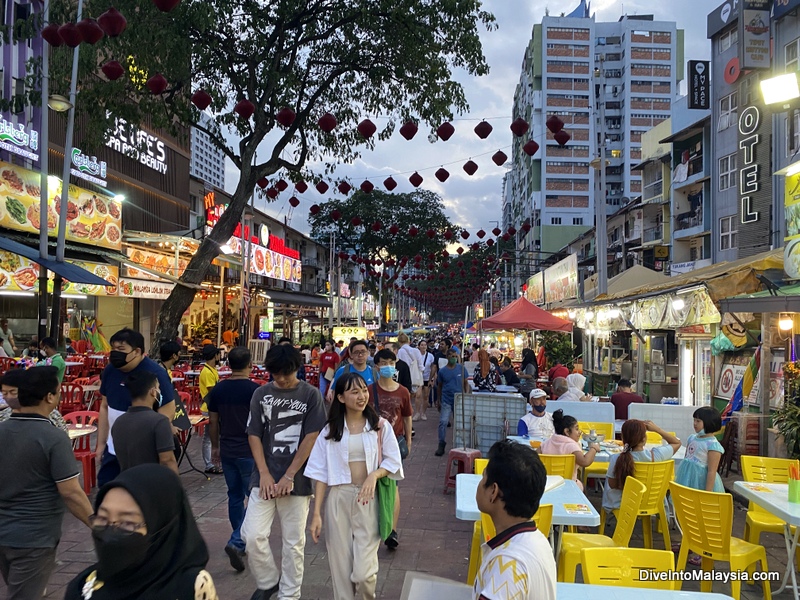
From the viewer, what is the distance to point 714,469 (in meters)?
5.37

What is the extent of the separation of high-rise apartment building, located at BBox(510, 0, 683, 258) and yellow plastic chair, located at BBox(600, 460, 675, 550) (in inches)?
2265

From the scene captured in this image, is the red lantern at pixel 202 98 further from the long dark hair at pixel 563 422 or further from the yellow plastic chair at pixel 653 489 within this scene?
the yellow plastic chair at pixel 653 489

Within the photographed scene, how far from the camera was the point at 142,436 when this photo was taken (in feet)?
12.7

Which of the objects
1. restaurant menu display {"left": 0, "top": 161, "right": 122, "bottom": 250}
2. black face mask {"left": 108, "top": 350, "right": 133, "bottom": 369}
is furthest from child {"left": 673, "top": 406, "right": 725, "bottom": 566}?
restaurant menu display {"left": 0, "top": 161, "right": 122, "bottom": 250}

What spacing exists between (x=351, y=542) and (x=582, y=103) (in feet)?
Result: 217

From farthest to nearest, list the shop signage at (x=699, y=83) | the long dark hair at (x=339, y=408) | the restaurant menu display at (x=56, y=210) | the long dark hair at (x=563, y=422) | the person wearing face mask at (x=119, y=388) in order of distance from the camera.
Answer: the shop signage at (x=699, y=83)
the restaurant menu display at (x=56, y=210)
the long dark hair at (x=563, y=422)
the person wearing face mask at (x=119, y=388)
the long dark hair at (x=339, y=408)

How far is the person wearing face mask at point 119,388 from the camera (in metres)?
4.44

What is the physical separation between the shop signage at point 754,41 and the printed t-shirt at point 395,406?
23.6 m

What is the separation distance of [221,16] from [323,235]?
39.8m

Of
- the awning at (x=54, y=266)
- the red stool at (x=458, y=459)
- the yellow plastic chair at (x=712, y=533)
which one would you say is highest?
the awning at (x=54, y=266)

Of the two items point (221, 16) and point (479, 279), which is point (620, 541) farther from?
point (479, 279)

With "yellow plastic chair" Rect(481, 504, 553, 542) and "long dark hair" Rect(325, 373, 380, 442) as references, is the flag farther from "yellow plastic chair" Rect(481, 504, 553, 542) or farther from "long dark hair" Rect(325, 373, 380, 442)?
"long dark hair" Rect(325, 373, 380, 442)

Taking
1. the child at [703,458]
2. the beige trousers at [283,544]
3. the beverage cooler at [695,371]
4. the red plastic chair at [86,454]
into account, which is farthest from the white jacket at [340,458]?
the beverage cooler at [695,371]

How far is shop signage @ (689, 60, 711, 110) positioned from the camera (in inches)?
1193
